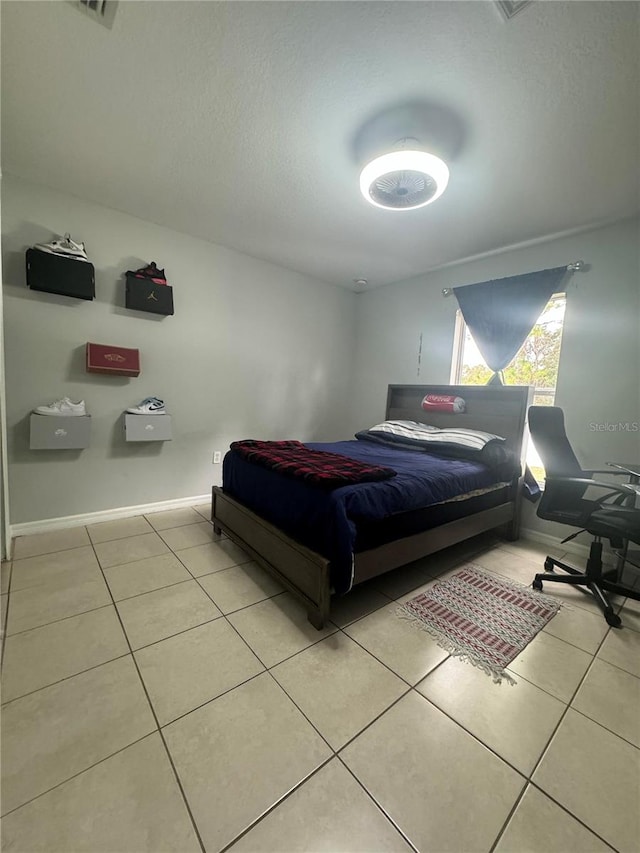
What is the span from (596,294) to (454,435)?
5.00 ft

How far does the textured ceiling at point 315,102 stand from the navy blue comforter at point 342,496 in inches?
74.3

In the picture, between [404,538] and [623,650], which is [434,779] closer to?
[404,538]

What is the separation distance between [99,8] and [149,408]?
226 cm

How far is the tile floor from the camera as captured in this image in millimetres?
897

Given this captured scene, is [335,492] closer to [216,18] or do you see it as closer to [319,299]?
[216,18]

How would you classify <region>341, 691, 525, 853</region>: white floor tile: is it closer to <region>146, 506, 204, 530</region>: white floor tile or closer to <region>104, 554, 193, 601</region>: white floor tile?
<region>104, 554, 193, 601</region>: white floor tile

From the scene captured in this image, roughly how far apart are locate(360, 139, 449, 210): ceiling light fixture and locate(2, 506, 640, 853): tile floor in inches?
94.0

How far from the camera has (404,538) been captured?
190 centimetres

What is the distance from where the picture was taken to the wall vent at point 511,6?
1169 millimetres

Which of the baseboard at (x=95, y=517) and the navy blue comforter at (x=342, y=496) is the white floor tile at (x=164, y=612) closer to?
the navy blue comforter at (x=342, y=496)

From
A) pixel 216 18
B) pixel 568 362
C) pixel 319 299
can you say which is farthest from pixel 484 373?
pixel 216 18

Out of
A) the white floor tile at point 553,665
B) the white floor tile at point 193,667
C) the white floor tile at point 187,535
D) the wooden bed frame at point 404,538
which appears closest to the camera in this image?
the white floor tile at point 193,667

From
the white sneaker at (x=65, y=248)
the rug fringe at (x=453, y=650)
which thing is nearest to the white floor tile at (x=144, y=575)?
→ the rug fringe at (x=453, y=650)

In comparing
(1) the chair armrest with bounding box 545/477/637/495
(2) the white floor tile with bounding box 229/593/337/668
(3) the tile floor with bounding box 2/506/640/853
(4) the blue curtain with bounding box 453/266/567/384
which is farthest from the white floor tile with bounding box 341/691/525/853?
(4) the blue curtain with bounding box 453/266/567/384
